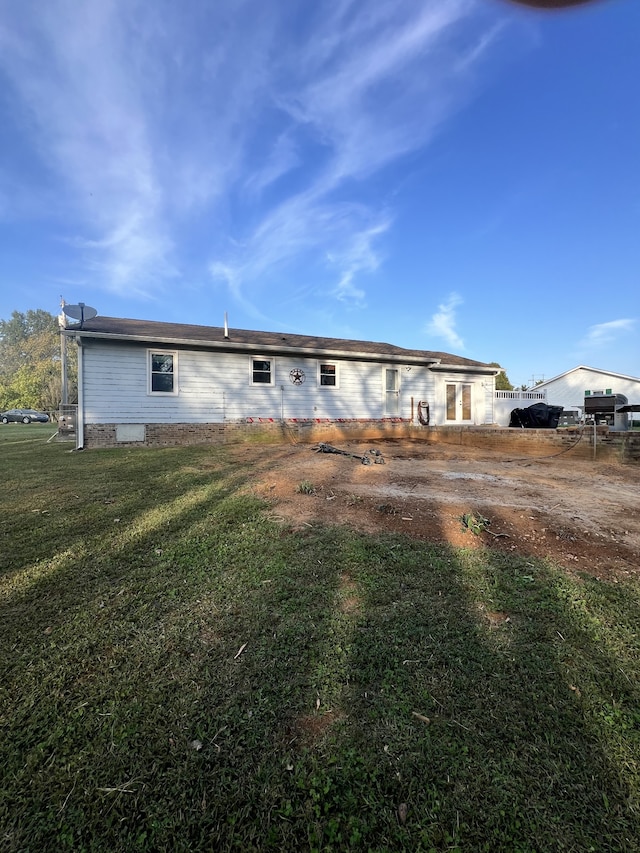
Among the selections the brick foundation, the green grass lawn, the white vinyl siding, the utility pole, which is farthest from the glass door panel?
the green grass lawn

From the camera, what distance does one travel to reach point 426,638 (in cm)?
189

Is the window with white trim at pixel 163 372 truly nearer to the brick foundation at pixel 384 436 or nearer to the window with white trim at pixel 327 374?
the brick foundation at pixel 384 436

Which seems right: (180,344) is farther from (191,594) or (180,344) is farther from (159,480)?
(191,594)

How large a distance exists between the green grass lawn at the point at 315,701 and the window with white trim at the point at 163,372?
7.90 meters

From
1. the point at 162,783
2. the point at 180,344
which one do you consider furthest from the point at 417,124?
the point at 162,783

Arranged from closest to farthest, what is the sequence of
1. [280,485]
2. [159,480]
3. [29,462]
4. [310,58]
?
[280,485], [159,480], [29,462], [310,58]

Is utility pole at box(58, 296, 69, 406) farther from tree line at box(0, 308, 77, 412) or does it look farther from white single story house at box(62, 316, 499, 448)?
tree line at box(0, 308, 77, 412)

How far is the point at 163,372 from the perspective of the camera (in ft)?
33.8

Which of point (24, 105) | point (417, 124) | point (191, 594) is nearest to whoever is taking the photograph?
point (191, 594)

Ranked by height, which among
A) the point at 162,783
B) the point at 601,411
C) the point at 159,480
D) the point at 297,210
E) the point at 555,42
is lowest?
the point at 162,783

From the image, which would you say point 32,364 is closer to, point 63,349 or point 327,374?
point 63,349

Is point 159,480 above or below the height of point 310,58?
below

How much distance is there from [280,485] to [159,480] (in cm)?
197

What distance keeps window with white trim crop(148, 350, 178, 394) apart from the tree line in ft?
60.2
